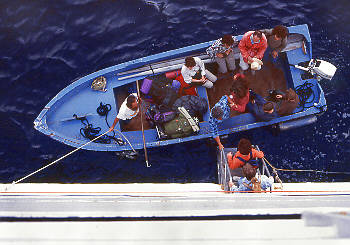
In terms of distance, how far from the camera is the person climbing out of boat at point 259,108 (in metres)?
7.77

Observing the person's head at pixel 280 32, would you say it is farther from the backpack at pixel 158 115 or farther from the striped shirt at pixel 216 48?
the backpack at pixel 158 115

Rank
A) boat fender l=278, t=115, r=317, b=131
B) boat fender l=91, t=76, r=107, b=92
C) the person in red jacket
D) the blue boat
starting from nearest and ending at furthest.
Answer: the person in red jacket < the blue boat < boat fender l=91, t=76, r=107, b=92 < boat fender l=278, t=115, r=317, b=131

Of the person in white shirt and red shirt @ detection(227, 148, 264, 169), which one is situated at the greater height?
the person in white shirt

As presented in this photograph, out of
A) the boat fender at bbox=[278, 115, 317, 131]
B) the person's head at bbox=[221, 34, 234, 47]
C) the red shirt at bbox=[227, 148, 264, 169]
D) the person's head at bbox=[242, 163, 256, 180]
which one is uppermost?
the person's head at bbox=[221, 34, 234, 47]

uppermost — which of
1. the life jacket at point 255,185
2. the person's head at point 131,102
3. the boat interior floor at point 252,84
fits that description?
the boat interior floor at point 252,84

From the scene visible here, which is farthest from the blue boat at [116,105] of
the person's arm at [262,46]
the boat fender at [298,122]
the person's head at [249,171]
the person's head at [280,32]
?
the person's head at [249,171]

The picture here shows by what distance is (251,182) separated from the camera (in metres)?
7.15

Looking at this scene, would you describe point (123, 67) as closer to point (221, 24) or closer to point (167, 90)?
point (167, 90)

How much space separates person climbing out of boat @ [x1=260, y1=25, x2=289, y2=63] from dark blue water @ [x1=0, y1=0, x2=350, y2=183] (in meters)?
2.05

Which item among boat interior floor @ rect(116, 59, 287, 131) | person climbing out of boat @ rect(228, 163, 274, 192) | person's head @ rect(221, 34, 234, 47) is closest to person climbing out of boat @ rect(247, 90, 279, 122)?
boat interior floor @ rect(116, 59, 287, 131)

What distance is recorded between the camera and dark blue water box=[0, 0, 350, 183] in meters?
9.17

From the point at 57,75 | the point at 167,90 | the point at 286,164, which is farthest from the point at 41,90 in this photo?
the point at 286,164

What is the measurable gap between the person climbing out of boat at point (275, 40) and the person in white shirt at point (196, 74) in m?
1.65

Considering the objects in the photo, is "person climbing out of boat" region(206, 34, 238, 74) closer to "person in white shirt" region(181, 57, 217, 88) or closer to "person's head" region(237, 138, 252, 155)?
"person in white shirt" region(181, 57, 217, 88)
